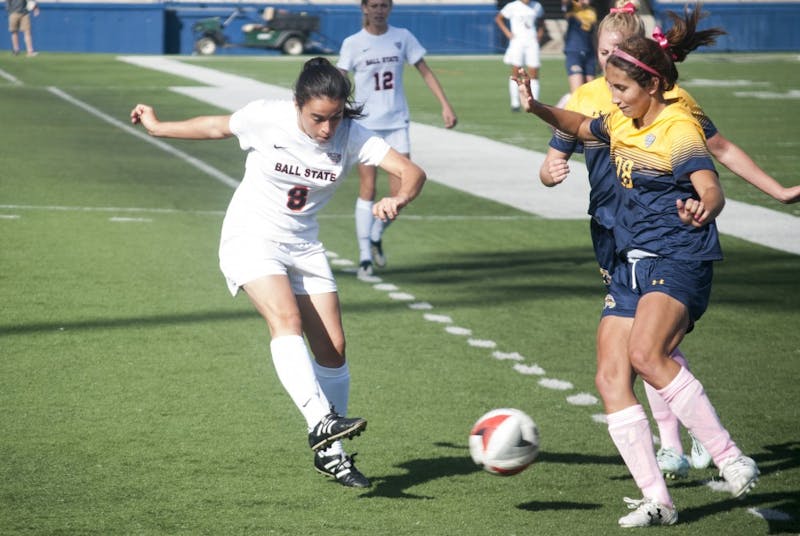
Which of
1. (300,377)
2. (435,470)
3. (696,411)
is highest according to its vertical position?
(696,411)

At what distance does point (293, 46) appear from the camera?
5088 cm

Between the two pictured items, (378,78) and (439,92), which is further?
(439,92)

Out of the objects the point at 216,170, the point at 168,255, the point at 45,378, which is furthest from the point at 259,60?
the point at 45,378

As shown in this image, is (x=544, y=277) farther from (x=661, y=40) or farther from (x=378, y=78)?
(x=661, y=40)

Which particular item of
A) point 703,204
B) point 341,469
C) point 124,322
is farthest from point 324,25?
point 703,204

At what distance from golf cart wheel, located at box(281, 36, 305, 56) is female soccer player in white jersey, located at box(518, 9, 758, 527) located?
45.9 meters

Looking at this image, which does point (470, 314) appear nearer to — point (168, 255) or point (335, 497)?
point (168, 255)

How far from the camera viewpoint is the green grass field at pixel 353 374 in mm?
5859

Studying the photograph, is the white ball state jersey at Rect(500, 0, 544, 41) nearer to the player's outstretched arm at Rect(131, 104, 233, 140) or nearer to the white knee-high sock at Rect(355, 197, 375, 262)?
the white knee-high sock at Rect(355, 197, 375, 262)

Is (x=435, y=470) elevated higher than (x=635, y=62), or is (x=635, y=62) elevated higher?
(x=635, y=62)

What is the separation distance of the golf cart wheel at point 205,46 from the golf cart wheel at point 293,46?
2655 mm

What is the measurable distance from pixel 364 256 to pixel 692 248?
19.9ft

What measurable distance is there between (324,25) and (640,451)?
160 feet

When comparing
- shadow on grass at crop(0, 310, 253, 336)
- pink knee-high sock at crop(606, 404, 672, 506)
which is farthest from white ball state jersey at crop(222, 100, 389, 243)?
shadow on grass at crop(0, 310, 253, 336)
